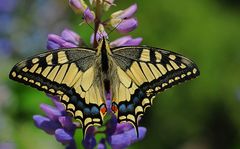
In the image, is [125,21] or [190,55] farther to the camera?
[190,55]

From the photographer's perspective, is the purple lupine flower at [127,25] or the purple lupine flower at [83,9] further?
the purple lupine flower at [127,25]

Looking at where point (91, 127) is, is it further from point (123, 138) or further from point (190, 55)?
point (190, 55)

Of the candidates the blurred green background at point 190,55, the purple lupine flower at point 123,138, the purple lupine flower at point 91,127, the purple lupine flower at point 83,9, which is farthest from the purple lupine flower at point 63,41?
the blurred green background at point 190,55

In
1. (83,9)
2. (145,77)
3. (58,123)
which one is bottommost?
(58,123)

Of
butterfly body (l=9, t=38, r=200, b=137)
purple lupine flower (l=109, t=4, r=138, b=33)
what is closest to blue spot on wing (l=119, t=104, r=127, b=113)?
butterfly body (l=9, t=38, r=200, b=137)

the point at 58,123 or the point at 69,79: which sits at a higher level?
the point at 69,79

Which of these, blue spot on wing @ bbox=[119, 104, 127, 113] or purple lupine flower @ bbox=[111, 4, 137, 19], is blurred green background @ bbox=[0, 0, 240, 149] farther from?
blue spot on wing @ bbox=[119, 104, 127, 113]

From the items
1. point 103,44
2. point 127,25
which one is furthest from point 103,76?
point 127,25

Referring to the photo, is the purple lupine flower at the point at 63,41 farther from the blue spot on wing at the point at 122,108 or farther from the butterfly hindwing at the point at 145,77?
the blue spot on wing at the point at 122,108
